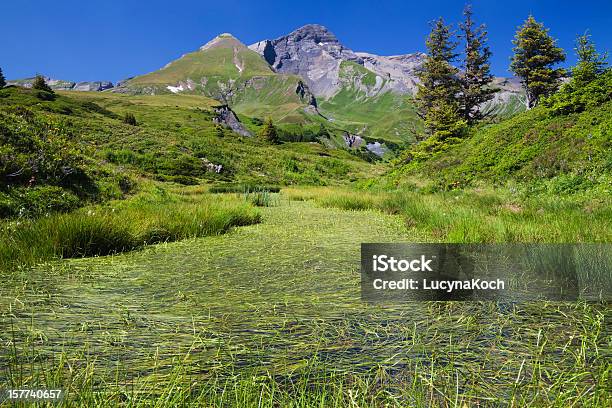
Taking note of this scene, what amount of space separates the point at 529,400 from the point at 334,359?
102 centimetres

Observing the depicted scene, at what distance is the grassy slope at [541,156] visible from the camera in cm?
1099

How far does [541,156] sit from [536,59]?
19.4 metres

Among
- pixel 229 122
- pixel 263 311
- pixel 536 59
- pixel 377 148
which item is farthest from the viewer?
pixel 377 148

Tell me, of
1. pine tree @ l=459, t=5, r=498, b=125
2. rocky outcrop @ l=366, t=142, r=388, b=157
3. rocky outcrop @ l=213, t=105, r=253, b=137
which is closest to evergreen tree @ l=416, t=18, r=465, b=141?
pine tree @ l=459, t=5, r=498, b=125

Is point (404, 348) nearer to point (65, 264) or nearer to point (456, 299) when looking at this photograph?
point (456, 299)

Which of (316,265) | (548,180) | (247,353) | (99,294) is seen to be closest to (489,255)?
(316,265)

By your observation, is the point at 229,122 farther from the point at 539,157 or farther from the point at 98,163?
the point at 539,157

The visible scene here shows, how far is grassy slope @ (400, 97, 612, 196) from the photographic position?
1099cm

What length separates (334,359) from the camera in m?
2.31

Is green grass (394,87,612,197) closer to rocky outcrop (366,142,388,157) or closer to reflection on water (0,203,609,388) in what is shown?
reflection on water (0,203,609,388)

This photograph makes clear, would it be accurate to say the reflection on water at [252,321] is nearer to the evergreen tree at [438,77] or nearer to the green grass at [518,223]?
the green grass at [518,223]

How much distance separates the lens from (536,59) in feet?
94.0

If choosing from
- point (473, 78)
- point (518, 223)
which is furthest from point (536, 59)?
point (518, 223)

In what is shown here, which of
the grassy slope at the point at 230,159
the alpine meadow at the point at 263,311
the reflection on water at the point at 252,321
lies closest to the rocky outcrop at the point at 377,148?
the grassy slope at the point at 230,159
